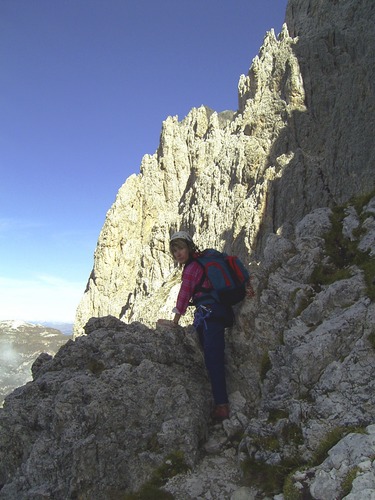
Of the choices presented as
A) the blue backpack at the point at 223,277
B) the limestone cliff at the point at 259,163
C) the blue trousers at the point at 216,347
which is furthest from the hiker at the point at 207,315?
the limestone cliff at the point at 259,163

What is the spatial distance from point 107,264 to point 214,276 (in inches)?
4367

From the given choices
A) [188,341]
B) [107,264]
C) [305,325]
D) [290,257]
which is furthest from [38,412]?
[107,264]

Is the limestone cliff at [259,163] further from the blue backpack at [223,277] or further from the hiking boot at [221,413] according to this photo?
the hiking boot at [221,413]

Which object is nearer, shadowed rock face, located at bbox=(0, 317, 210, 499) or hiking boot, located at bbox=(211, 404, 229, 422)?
shadowed rock face, located at bbox=(0, 317, 210, 499)

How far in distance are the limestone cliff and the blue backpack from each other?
37945 millimetres

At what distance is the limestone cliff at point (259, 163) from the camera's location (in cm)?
6769

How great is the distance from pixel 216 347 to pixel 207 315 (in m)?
0.88

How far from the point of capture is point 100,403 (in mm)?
8758

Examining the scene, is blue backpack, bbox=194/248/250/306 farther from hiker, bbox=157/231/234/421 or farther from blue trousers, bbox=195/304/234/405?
blue trousers, bbox=195/304/234/405

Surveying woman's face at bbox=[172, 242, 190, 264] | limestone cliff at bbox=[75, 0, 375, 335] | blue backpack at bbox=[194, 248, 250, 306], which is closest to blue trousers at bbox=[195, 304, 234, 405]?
blue backpack at bbox=[194, 248, 250, 306]

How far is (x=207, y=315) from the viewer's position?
9562 millimetres

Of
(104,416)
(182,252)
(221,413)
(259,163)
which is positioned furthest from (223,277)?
(259,163)

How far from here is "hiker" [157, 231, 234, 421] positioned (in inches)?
366

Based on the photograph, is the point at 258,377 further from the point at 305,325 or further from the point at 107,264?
the point at 107,264
